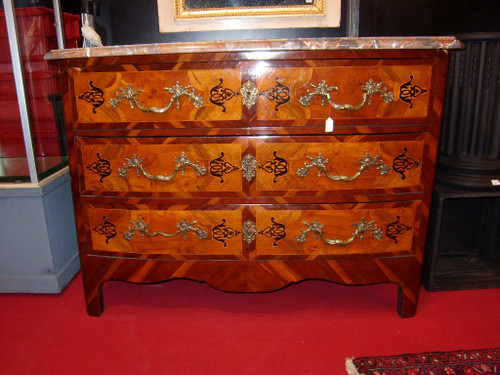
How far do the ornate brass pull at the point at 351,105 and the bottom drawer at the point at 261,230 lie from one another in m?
0.37

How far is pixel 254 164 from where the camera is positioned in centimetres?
145

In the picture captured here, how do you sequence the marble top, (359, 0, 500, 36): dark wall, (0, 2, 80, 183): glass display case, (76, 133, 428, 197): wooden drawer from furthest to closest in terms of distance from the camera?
(359, 0, 500, 36): dark wall
(0, 2, 80, 183): glass display case
(76, 133, 428, 197): wooden drawer
the marble top

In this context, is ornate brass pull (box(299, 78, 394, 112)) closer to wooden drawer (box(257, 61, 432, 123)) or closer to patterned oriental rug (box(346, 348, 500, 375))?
wooden drawer (box(257, 61, 432, 123))

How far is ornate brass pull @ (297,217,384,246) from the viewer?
4.97ft

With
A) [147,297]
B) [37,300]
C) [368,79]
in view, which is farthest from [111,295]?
[368,79]

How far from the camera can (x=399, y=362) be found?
1427 mm

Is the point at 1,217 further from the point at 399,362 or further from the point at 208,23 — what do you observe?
the point at 399,362

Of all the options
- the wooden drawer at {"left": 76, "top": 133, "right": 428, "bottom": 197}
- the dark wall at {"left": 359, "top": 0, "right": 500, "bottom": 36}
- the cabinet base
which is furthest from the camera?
the dark wall at {"left": 359, "top": 0, "right": 500, "bottom": 36}

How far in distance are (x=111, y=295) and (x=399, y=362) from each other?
130cm

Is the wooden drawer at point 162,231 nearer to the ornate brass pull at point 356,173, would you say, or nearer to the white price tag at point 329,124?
the ornate brass pull at point 356,173

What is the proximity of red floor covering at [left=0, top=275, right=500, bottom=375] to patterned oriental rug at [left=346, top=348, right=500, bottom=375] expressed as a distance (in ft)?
0.15

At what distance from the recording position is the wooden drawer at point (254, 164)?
1.44 metres

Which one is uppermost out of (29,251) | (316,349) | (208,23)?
(208,23)

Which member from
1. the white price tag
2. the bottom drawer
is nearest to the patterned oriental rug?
the bottom drawer
